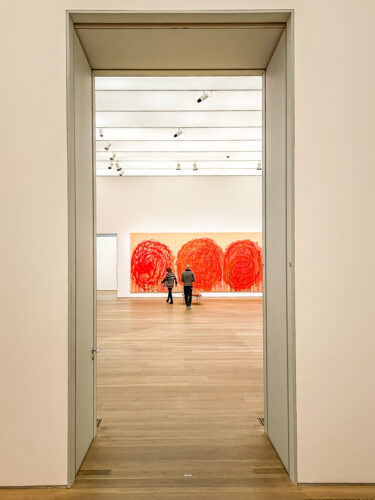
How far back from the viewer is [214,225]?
13.6m

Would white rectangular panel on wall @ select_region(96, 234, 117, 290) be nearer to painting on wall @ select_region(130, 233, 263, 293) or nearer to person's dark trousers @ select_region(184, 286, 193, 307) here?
painting on wall @ select_region(130, 233, 263, 293)

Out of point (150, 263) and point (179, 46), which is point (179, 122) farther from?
point (150, 263)

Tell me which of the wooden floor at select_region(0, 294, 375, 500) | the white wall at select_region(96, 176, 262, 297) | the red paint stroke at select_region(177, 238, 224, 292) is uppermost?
the white wall at select_region(96, 176, 262, 297)

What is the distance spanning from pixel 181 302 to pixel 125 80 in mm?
8642

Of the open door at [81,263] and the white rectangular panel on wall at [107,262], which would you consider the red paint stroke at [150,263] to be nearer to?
the white rectangular panel on wall at [107,262]

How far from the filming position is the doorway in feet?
8.43

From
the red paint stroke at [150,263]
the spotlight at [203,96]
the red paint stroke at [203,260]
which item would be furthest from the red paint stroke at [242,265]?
the spotlight at [203,96]

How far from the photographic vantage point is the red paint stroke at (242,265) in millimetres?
13531

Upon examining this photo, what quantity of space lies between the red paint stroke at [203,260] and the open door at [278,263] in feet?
33.3

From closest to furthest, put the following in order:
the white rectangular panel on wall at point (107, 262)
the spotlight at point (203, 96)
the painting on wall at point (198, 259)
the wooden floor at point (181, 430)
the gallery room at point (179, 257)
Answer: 1. the wooden floor at point (181, 430)
2. the gallery room at point (179, 257)
3. the spotlight at point (203, 96)
4. the painting on wall at point (198, 259)
5. the white rectangular panel on wall at point (107, 262)

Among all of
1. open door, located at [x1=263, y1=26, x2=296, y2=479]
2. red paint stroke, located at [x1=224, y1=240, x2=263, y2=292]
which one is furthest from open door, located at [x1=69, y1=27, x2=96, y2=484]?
red paint stroke, located at [x1=224, y1=240, x2=263, y2=292]

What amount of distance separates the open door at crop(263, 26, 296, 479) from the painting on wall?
10.2 m
